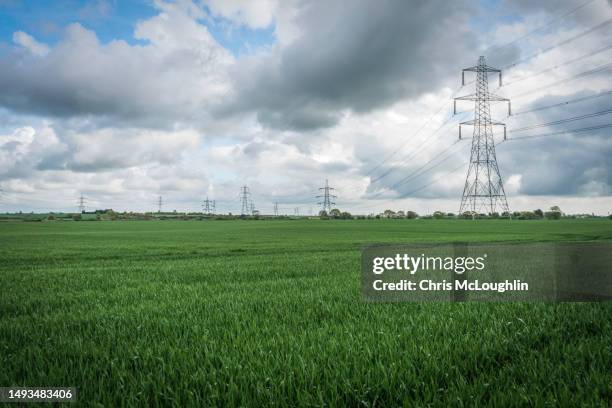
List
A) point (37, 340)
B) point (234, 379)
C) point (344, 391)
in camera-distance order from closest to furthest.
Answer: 1. point (344, 391)
2. point (234, 379)
3. point (37, 340)

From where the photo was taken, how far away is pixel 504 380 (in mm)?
3781

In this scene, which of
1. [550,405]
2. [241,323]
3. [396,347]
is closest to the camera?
[550,405]

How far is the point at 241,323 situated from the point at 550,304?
5.78 meters

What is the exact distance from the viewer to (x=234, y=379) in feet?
12.9

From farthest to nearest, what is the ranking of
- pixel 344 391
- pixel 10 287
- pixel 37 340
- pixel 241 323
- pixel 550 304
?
pixel 10 287, pixel 550 304, pixel 241 323, pixel 37 340, pixel 344 391

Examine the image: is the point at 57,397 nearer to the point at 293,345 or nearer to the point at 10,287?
the point at 293,345

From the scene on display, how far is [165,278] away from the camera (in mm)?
12883

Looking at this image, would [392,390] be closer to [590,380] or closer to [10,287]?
[590,380]

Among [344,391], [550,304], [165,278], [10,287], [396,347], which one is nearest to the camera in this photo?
[344,391]

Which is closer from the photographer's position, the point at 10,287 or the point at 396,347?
the point at 396,347

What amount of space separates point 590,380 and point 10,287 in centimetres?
1384

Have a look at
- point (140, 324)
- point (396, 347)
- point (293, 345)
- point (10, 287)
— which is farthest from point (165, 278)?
point (396, 347)

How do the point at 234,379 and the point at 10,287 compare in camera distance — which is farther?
the point at 10,287

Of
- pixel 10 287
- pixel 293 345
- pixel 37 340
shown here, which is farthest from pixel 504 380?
pixel 10 287
